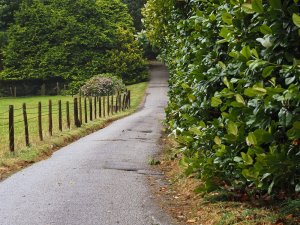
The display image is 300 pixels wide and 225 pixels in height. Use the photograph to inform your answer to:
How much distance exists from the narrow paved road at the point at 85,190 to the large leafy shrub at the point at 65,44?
3724 cm

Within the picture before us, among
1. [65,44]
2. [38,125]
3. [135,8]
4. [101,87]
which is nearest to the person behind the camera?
[38,125]

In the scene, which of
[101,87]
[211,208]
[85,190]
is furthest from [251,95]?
[101,87]

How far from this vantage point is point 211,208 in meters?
5.96

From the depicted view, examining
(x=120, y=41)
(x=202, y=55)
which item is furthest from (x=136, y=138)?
(x=120, y=41)

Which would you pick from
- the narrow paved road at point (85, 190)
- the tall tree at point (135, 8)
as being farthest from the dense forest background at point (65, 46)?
the narrow paved road at point (85, 190)

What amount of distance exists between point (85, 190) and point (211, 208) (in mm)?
2814

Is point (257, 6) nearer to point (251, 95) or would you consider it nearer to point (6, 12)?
point (251, 95)

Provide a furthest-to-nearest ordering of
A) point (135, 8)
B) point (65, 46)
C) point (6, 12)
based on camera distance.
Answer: point (135, 8) → point (6, 12) → point (65, 46)

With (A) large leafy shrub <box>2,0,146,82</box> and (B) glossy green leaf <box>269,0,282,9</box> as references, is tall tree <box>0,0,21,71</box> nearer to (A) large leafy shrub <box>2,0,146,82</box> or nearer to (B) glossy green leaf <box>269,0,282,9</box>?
(A) large leafy shrub <box>2,0,146,82</box>

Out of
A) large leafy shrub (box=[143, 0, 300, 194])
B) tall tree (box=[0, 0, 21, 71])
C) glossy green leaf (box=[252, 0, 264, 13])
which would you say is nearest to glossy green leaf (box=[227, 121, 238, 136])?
large leafy shrub (box=[143, 0, 300, 194])

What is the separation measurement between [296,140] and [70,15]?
5042cm

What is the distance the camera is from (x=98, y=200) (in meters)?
7.32

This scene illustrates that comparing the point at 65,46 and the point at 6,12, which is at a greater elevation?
the point at 6,12

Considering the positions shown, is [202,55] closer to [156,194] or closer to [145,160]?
[156,194]
